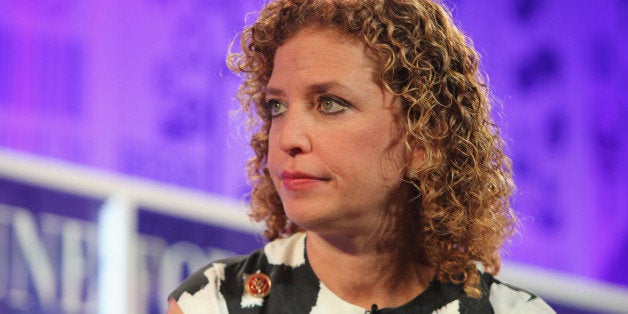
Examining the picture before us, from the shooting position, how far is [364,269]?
212 cm

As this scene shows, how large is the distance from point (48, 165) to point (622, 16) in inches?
109

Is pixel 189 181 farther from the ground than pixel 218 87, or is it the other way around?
pixel 218 87

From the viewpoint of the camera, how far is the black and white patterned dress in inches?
83.2

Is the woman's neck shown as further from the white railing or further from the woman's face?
the white railing

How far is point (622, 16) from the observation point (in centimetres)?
449

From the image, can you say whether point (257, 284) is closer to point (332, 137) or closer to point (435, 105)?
point (332, 137)

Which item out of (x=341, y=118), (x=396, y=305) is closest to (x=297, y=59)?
(x=341, y=118)

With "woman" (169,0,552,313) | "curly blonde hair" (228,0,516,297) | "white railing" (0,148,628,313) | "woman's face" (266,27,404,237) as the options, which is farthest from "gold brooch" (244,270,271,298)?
"white railing" (0,148,628,313)

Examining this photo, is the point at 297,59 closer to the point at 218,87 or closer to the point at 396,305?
the point at 396,305

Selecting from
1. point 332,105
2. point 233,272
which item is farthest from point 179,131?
point 332,105

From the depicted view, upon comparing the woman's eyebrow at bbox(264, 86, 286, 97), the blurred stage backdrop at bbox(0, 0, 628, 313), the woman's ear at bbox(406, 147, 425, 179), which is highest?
the blurred stage backdrop at bbox(0, 0, 628, 313)

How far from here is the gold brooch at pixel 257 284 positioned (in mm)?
2141

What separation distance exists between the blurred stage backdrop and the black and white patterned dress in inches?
6.6

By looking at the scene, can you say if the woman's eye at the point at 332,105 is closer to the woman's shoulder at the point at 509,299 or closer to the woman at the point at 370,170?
the woman at the point at 370,170
